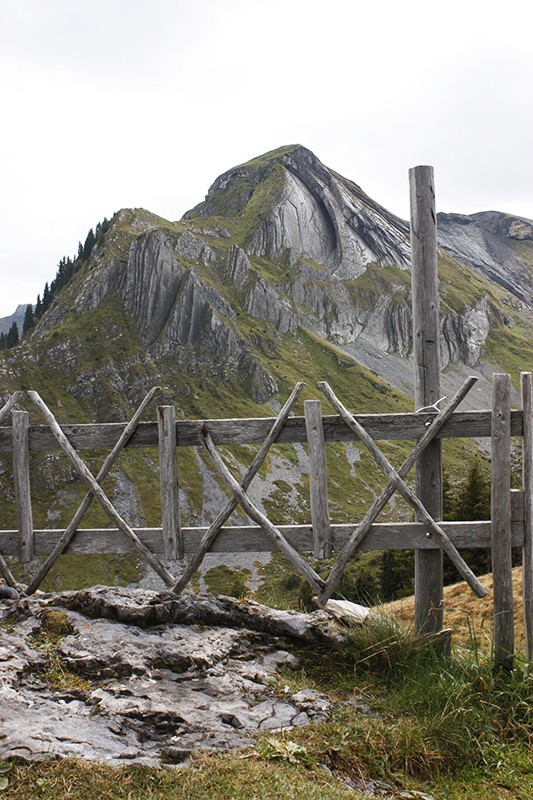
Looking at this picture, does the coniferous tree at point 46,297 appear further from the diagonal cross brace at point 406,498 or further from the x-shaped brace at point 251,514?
the diagonal cross brace at point 406,498

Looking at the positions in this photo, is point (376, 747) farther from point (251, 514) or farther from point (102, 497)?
point (102, 497)

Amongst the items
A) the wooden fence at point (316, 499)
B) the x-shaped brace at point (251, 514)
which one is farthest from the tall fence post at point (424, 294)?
the x-shaped brace at point (251, 514)

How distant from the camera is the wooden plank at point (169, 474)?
835cm

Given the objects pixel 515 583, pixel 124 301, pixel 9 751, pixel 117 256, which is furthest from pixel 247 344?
pixel 9 751

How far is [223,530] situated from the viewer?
8336 millimetres

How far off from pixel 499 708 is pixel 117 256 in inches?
7564

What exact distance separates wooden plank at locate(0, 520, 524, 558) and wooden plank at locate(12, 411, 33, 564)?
5.4 inches

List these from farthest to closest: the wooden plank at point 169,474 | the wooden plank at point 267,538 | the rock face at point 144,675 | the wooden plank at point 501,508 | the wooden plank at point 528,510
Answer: the wooden plank at point 169,474 → the wooden plank at point 267,538 → the wooden plank at point 501,508 → the wooden plank at point 528,510 → the rock face at point 144,675

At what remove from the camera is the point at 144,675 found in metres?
6.62

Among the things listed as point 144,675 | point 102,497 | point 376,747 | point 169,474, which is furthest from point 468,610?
point 144,675

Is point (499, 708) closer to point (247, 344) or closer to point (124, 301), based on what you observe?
point (247, 344)

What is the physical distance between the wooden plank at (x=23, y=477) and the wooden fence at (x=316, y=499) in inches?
0.7

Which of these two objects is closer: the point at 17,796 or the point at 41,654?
the point at 17,796

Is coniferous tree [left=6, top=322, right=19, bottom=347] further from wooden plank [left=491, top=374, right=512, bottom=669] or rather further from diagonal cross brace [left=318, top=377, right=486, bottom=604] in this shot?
wooden plank [left=491, top=374, right=512, bottom=669]
